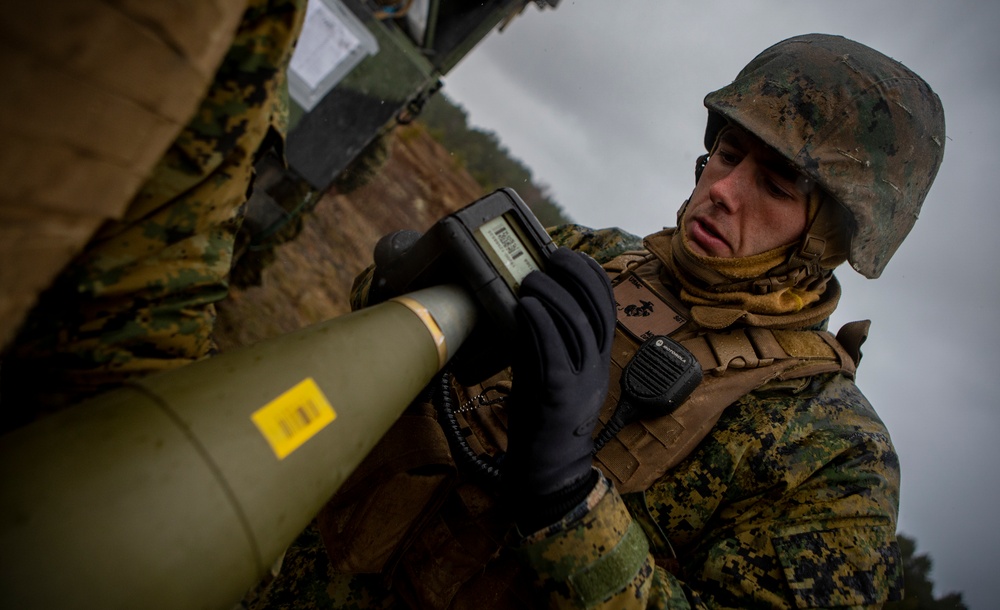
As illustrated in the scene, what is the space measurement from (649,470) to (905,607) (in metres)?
17.4

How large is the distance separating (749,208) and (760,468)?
99cm

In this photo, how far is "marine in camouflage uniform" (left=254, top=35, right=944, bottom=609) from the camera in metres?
1.50

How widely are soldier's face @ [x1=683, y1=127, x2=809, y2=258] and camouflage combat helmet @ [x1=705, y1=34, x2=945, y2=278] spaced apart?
10cm

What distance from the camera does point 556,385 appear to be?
1348 mm

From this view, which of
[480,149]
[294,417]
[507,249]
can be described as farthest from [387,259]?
[480,149]

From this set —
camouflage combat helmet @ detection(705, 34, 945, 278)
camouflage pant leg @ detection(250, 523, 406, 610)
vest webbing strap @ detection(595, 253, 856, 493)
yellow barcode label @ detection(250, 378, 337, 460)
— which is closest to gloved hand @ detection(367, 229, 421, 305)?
yellow barcode label @ detection(250, 378, 337, 460)

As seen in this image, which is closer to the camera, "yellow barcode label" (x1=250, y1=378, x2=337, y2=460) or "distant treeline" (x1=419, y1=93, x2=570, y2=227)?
"yellow barcode label" (x1=250, y1=378, x2=337, y2=460)

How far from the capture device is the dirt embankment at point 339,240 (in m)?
6.27

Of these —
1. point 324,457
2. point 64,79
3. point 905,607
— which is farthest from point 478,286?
point 905,607

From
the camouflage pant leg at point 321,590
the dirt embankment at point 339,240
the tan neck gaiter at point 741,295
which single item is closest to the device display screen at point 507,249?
the tan neck gaiter at point 741,295

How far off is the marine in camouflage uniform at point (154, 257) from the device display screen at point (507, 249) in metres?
0.55

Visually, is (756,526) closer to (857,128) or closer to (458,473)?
(458,473)

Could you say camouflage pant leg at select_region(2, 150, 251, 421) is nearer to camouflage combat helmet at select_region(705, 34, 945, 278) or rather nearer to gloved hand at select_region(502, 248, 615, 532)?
gloved hand at select_region(502, 248, 615, 532)

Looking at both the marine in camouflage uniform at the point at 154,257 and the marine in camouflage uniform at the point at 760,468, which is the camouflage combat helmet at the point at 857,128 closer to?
the marine in camouflage uniform at the point at 760,468
